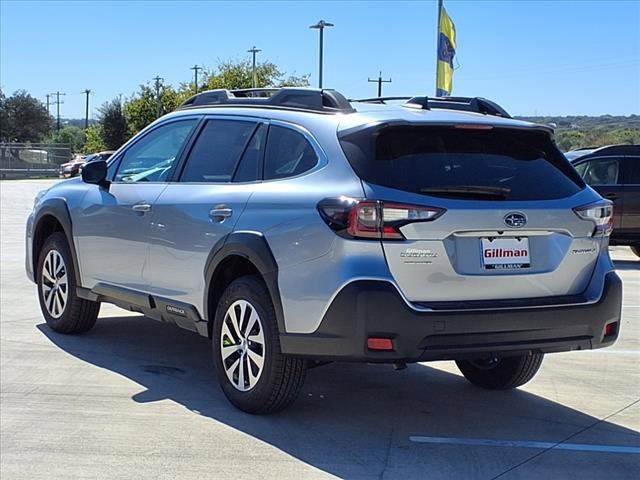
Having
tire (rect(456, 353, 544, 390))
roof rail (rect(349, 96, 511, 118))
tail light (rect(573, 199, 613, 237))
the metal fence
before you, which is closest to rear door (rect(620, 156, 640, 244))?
tire (rect(456, 353, 544, 390))

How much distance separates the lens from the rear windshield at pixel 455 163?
14.4 ft

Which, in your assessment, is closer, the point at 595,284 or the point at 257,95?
the point at 595,284

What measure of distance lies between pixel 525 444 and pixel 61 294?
13.7 ft

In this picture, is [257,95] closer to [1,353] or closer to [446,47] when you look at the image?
[1,353]

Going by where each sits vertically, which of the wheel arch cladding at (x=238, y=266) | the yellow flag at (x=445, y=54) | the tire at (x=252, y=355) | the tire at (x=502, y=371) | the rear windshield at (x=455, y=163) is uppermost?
the yellow flag at (x=445, y=54)

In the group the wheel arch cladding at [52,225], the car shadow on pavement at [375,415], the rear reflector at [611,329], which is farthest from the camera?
the wheel arch cladding at [52,225]

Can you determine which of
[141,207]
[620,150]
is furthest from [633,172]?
[141,207]

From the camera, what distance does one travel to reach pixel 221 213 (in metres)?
5.13

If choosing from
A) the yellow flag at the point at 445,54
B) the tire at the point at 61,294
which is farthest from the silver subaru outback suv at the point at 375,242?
the yellow flag at the point at 445,54

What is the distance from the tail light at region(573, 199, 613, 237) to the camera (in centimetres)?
470

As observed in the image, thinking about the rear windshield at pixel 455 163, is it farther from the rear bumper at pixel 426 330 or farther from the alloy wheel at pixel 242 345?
the alloy wheel at pixel 242 345

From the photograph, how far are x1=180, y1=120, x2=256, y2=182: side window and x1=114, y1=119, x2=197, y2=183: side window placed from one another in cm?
23

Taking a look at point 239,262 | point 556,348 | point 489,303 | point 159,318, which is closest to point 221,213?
point 239,262

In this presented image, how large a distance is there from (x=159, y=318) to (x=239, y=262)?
3.59 feet
